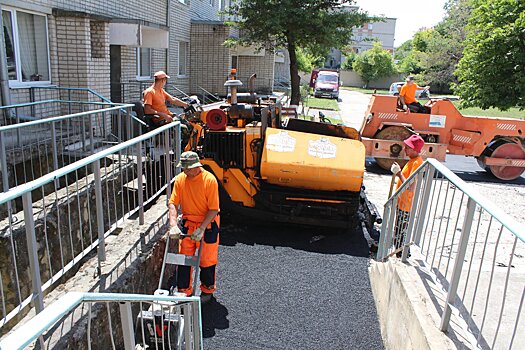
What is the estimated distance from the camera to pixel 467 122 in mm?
10211

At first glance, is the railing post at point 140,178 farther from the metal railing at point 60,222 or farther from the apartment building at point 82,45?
the apartment building at point 82,45

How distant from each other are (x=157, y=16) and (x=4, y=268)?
442 inches

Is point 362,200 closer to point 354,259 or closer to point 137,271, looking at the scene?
point 354,259

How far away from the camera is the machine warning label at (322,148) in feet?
18.8

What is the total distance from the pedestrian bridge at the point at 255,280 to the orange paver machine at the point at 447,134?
4.26m

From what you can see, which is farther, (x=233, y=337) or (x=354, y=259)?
(x=354, y=259)

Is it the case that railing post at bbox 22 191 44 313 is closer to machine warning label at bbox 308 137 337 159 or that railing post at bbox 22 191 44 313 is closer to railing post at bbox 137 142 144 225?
railing post at bbox 137 142 144 225

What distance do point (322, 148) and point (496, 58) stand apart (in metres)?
9.03

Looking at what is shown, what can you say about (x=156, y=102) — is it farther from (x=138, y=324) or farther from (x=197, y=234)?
(x=138, y=324)

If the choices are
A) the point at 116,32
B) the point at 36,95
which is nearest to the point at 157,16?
the point at 116,32

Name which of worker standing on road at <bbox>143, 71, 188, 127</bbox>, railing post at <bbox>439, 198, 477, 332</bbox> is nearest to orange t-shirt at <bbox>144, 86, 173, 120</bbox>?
worker standing on road at <bbox>143, 71, 188, 127</bbox>

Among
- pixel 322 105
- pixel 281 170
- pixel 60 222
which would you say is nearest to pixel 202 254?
pixel 60 222

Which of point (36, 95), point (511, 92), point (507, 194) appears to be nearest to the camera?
point (36, 95)

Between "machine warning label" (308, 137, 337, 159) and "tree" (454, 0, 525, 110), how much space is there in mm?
8241
